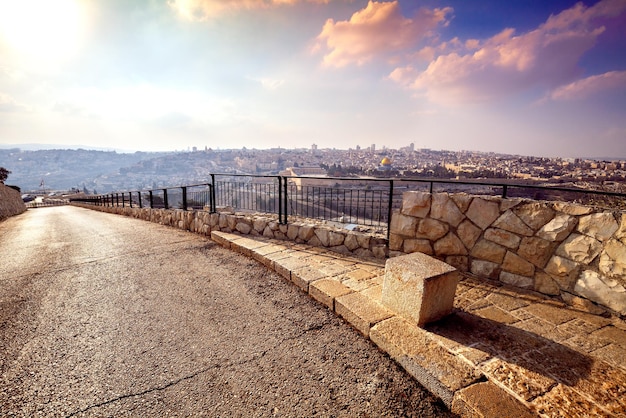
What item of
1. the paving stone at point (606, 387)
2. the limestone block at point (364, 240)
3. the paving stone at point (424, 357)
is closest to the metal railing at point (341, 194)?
the limestone block at point (364, 240)

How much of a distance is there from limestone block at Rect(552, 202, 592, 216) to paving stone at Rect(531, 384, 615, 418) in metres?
2.08

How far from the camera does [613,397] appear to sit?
6.27ft

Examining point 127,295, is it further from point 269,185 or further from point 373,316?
point 269,185

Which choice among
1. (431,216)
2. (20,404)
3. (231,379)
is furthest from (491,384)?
(20,404)

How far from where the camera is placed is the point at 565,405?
186cm

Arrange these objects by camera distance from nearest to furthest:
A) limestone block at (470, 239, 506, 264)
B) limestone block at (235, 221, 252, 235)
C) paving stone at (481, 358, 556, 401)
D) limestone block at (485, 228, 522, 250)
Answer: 1. paving stone at (481, 358, 556, 401)
2. limestone block at (485, 228, 522, 250)
3. limestone block at (470, 239, 506, 264)
4. limestone block at (235, 221, 252, 235)

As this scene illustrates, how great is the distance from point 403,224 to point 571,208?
2.00 meters

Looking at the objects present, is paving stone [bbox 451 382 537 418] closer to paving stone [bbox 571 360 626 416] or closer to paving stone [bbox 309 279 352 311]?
paving stone [bbox 571 360 626 416]

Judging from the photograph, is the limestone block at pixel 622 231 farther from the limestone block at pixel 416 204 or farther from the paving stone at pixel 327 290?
the paving stone at pixel 327 290

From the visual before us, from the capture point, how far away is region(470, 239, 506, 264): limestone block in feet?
12.3

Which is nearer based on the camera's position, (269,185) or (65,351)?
(65,351)

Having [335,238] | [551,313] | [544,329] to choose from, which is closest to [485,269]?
[551,313]

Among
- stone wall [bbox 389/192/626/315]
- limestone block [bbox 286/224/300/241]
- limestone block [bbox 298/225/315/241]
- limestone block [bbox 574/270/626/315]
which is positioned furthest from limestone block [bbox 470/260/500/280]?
limestone block [bbox 286/224/300/241]

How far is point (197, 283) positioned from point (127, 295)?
84 centimetres
